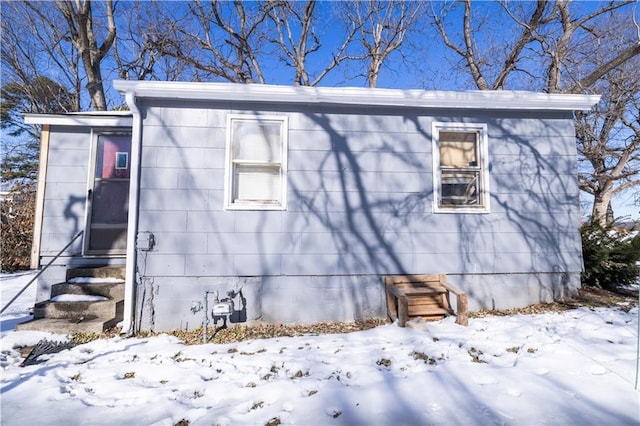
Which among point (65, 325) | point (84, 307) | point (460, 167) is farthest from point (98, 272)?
point (460, 167)

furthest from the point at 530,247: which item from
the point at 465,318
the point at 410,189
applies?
the point at 410,189

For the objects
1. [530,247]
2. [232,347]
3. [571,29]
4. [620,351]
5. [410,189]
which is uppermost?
[571,29]

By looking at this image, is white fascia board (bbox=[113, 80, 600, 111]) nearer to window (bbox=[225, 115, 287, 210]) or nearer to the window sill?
window (bbox=[225, 115, 287, 210])

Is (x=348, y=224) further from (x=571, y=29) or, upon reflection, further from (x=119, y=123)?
(x=571, y=29)

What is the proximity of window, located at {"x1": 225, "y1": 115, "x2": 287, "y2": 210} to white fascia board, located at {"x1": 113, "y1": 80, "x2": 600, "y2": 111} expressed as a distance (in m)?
0.36

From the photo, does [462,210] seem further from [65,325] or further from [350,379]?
[65,325]

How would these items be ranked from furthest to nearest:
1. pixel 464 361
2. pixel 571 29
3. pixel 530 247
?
pixel 571 29 → pixel 530 247 → pixel 464 361

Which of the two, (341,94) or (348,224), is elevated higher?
(341,94)

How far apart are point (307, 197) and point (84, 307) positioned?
10.9ft

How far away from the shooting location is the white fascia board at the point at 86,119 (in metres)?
4.83

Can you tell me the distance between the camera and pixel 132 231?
4.31 m

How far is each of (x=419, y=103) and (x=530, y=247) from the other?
2.79 metres

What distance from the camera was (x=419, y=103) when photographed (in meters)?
4.76

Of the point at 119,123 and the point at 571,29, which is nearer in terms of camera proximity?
the point at 119,123
